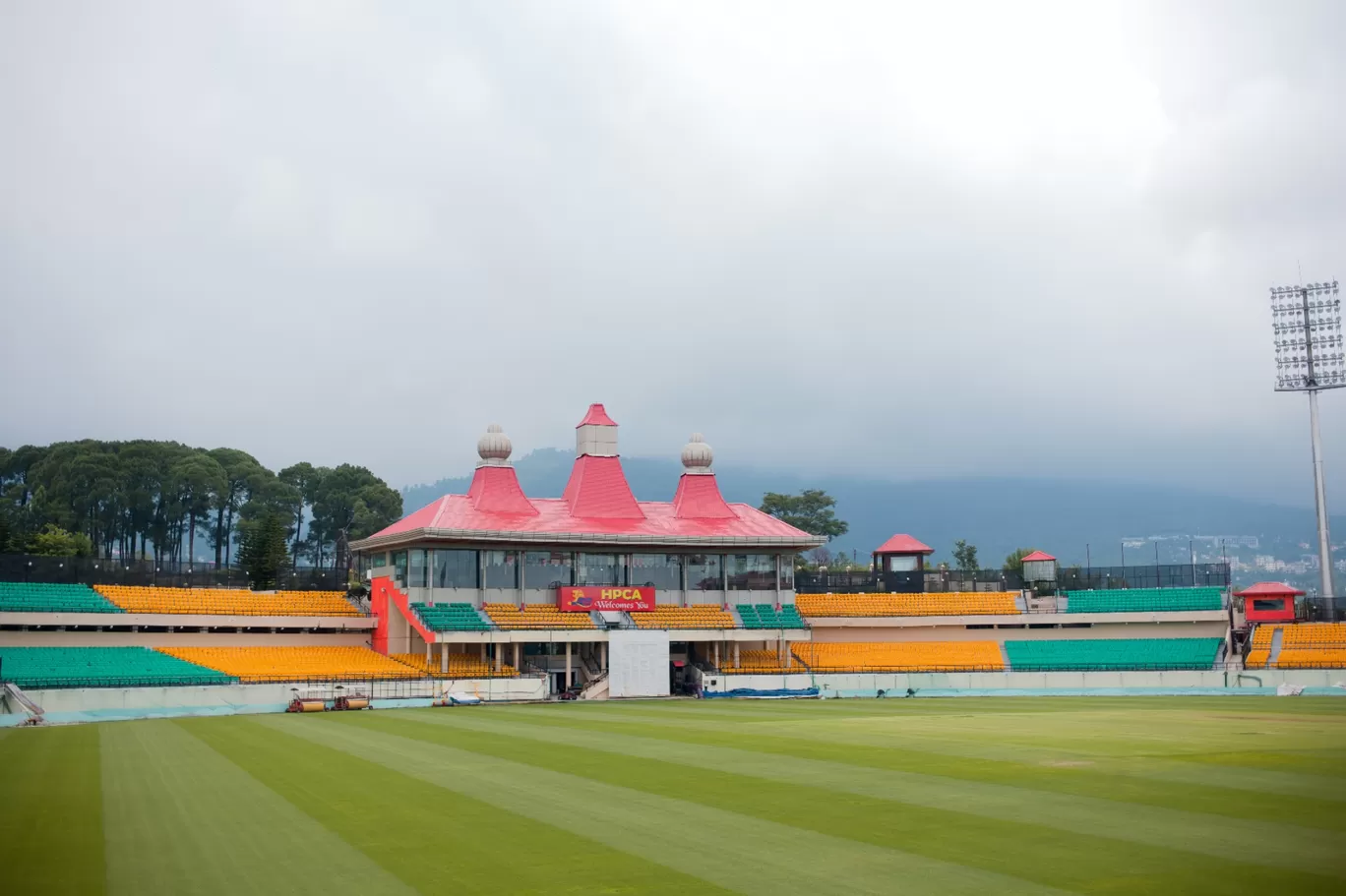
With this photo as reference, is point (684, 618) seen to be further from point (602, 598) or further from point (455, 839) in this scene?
point (455, 839)

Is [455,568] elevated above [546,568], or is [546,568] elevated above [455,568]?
[455,568]

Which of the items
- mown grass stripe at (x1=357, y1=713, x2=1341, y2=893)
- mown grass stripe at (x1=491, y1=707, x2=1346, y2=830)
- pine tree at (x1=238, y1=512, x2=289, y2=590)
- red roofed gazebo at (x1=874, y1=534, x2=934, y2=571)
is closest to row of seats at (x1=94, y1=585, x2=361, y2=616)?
pine tree at (x1=238, y1=512, x2=289, y2=590)

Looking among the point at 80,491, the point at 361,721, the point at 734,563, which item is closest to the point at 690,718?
the point at 361,721

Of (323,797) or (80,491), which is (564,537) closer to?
(323,797)

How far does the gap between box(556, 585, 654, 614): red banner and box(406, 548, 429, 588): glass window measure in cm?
758

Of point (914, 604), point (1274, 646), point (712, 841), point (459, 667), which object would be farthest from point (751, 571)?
point (712, 841)

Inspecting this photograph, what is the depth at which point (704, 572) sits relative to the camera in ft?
228

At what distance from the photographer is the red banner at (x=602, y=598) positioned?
213 ft

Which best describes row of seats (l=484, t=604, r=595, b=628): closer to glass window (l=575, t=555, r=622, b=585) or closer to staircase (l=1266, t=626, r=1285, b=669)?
glass window (l=575, t=555, r=622, b=585)

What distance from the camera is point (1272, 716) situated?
35312 millimetres

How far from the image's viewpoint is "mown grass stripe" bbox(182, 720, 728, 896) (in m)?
13.6

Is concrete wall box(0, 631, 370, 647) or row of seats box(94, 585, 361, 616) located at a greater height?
row of seats box(94, 585, 361, 616)

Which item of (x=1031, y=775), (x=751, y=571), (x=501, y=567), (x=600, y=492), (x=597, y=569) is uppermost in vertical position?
(x=600, y=492)

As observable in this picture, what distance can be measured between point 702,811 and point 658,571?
50.0 m
